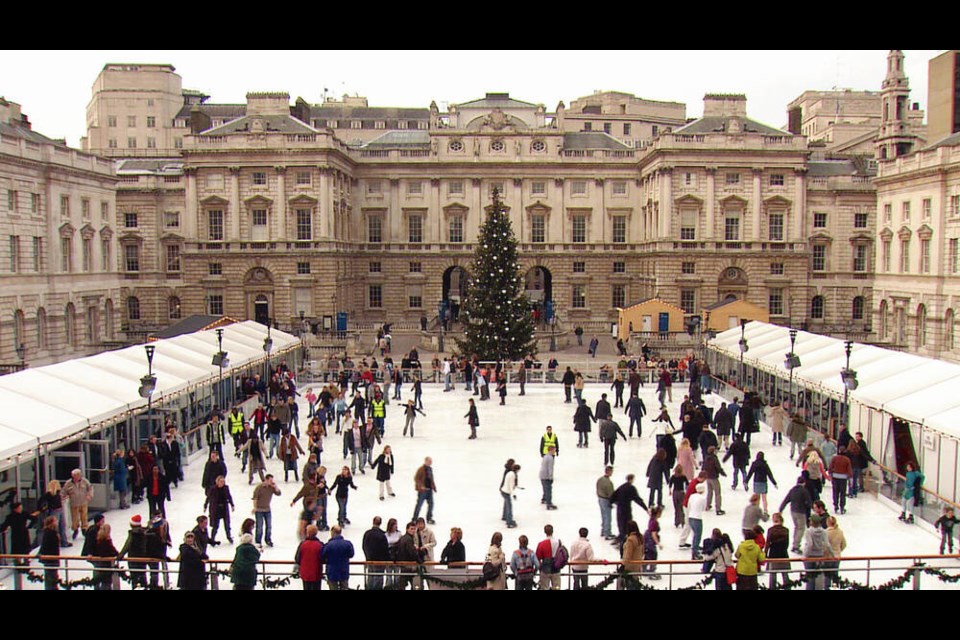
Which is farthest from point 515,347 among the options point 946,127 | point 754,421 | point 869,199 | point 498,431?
point 946,127

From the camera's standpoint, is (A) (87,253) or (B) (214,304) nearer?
(A) (87,253)

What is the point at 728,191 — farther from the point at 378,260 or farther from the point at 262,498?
the point at 262,498

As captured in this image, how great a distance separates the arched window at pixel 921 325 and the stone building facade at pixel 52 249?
4111 centimetres

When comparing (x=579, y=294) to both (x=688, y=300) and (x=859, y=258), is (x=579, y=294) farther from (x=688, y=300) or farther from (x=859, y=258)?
(x=859, y=258)

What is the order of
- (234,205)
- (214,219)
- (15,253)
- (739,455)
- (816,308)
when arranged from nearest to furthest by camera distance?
(739,455) < (15,253) < (234,205) < (214,219) < (816,308)

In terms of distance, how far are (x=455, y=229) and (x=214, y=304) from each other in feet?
55.5

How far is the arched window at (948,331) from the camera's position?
42.3m

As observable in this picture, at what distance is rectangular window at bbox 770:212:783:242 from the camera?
5775cm

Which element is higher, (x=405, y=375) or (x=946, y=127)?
(x=946, y=127)

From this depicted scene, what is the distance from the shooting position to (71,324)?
146 ft

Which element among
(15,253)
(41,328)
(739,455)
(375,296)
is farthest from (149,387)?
(375,296)

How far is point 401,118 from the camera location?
95000mm

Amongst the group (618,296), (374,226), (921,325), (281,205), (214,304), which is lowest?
(921,325)
